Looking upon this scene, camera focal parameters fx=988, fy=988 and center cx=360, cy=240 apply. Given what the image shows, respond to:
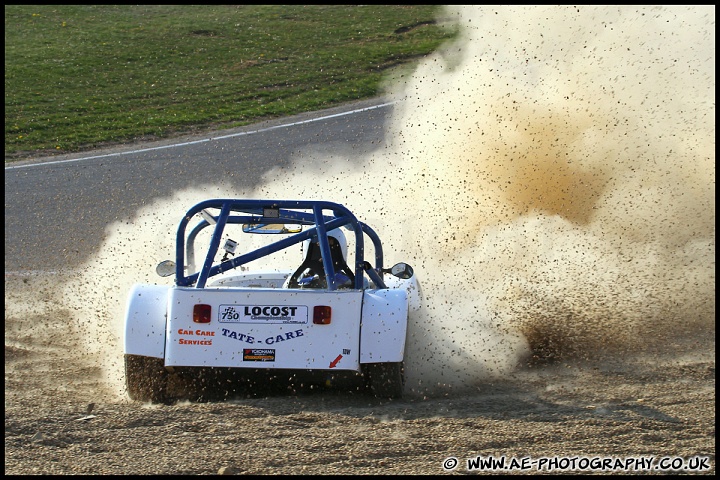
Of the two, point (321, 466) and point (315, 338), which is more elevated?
point (315, 338)

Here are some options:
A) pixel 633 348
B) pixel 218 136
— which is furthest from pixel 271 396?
pixel 218 136

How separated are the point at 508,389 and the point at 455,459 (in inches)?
76.8

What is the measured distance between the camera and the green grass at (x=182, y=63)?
19.2 meters

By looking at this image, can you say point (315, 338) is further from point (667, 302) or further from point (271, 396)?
point (667, 302)

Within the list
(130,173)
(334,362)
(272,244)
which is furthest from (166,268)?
(130,173)

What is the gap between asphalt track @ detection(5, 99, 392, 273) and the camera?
14352 mm

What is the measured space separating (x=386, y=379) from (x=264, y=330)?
3.16ft

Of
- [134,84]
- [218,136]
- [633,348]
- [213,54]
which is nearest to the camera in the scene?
[633,348]

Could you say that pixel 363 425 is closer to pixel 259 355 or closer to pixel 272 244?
pixel 259 355

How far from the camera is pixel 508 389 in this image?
7.60 metres

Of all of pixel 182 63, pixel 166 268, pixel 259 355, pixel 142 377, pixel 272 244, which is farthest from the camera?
pixel 182 63

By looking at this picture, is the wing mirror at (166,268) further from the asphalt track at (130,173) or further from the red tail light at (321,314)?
the asphalt track at (130,173)

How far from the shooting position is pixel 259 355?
7.15m

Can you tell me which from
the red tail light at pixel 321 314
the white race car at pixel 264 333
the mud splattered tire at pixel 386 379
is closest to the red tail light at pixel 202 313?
the white race car at pixel 264 333
